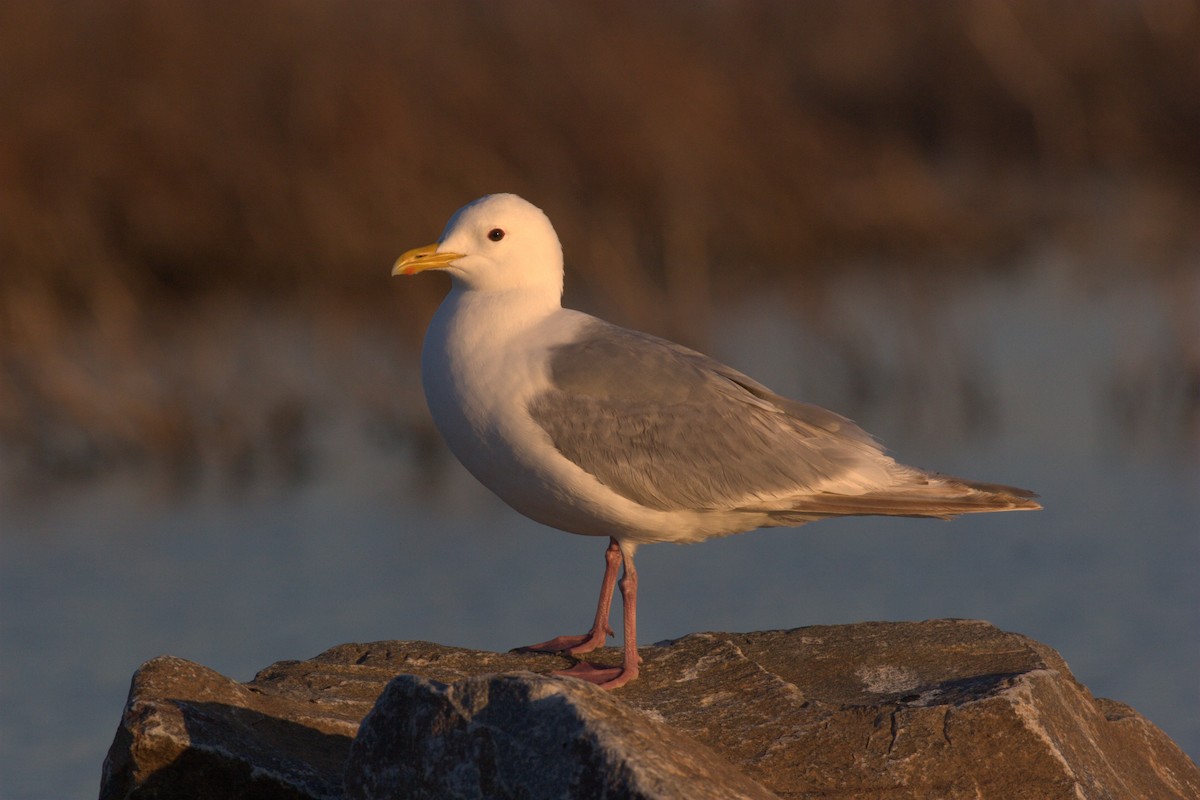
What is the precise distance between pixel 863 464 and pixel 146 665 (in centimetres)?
274

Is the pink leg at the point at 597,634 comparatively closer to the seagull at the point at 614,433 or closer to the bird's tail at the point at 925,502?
the seagull at the point at 614,433

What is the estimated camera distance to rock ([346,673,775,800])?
430 cm

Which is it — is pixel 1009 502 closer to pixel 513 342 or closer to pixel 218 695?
pixel 513 342

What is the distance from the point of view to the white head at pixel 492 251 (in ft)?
22.4

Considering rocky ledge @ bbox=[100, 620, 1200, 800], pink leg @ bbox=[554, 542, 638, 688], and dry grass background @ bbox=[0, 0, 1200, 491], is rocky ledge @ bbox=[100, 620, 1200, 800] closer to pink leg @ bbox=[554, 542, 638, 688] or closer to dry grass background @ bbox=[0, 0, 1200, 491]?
pink leg @ bbox=[554, 542, 638, 688]

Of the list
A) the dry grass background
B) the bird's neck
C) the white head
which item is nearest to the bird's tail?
the bird's neck

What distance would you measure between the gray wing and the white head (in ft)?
1.15

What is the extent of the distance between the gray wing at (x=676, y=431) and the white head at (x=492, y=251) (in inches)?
13.8

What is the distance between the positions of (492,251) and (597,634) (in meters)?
1.52

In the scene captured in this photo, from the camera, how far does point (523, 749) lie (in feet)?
14.5

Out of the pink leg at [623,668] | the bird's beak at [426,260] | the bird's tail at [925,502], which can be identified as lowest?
the pink leg at [623,668]

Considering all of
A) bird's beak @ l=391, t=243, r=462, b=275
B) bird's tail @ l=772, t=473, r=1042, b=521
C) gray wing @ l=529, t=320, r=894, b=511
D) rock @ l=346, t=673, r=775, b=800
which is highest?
bird's beak @ l=391, t=243, r=462, b=275

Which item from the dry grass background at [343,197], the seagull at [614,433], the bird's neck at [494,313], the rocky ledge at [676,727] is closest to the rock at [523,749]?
the rocky ledge at [676,727]

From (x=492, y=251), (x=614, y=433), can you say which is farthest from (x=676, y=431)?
(x=492, y=251)
